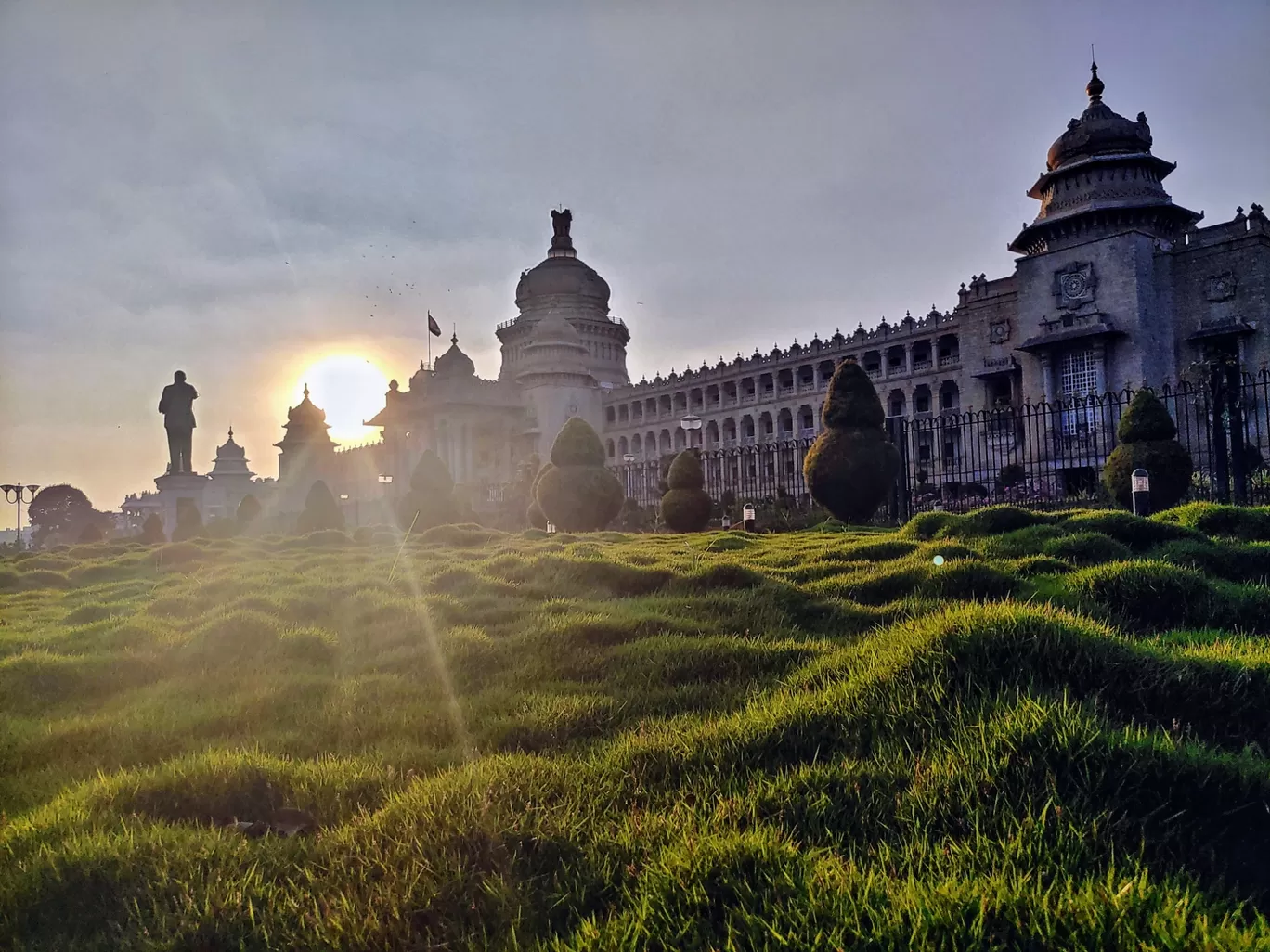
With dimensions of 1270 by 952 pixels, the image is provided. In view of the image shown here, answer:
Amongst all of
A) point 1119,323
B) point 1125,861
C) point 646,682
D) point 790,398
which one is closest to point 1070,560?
point 646,682

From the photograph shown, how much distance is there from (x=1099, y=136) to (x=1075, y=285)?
7.20 metres

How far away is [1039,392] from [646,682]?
129ft

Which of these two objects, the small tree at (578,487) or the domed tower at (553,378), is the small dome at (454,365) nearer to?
the domed tower at (553,378)

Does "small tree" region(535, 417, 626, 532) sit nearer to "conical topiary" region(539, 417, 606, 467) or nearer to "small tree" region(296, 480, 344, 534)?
"conical topiary" region(539, 417, 606, 467)

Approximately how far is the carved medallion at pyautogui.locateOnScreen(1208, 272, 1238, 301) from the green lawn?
36148 millimetres

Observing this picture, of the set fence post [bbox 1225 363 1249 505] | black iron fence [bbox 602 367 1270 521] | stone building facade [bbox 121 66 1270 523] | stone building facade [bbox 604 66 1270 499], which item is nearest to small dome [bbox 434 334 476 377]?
stone building facade [bbox 121 66 1270 523]

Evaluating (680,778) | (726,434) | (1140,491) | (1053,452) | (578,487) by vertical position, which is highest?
(726,434)

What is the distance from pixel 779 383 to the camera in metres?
58.7

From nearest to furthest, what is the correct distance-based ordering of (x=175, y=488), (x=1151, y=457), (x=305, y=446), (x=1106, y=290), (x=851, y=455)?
(x=1151, y=457), (x=851, y=455), (x=1106, y=290), (x=175, y=488), (x=305, y=446)

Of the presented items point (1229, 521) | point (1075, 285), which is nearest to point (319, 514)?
point (1229, 521)

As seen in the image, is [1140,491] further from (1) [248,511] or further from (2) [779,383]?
(2) [779,383]

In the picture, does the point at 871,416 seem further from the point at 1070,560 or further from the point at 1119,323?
the point at 1119,323

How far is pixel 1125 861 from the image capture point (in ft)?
7.96

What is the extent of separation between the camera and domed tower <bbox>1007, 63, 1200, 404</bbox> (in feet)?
117
